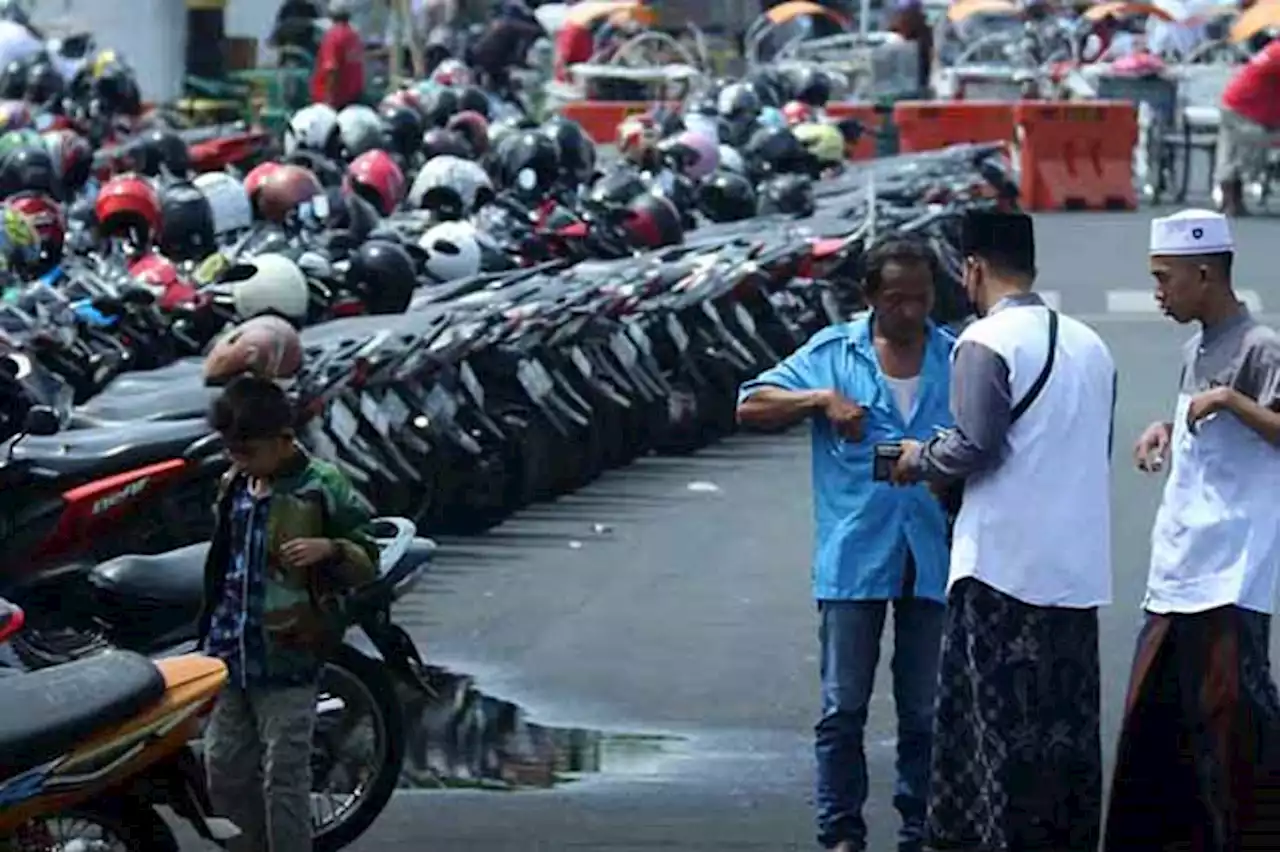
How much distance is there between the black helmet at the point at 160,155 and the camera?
21.1 m

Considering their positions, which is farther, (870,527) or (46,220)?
(46,220)

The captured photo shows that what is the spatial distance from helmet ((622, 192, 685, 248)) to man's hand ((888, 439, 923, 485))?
11.2 m

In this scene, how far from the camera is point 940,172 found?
25031 millimetres

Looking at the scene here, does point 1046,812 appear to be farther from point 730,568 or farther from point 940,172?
point 940,172

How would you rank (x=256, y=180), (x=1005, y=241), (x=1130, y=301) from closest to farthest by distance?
(x=1005, y=241) → (x=256, y=180) → (x=1130, y=301)

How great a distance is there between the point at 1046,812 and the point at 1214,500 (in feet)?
2.72

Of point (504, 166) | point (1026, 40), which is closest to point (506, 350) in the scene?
point (504, 166)

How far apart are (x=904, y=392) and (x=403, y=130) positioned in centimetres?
1590

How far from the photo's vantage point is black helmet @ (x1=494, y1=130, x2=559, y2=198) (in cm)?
2089

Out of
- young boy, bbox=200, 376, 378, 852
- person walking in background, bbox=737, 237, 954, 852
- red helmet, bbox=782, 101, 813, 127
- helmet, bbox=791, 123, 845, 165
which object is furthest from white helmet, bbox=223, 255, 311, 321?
red helmet, bbox=782, 101, 813, 127

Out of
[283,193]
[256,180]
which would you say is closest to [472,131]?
[256,180]

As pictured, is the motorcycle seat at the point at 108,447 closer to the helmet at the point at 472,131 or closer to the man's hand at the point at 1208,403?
the man's hand at the point at 1208,403

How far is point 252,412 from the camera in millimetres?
8242

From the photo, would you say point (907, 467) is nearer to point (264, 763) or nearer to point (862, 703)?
point (862, 703)
